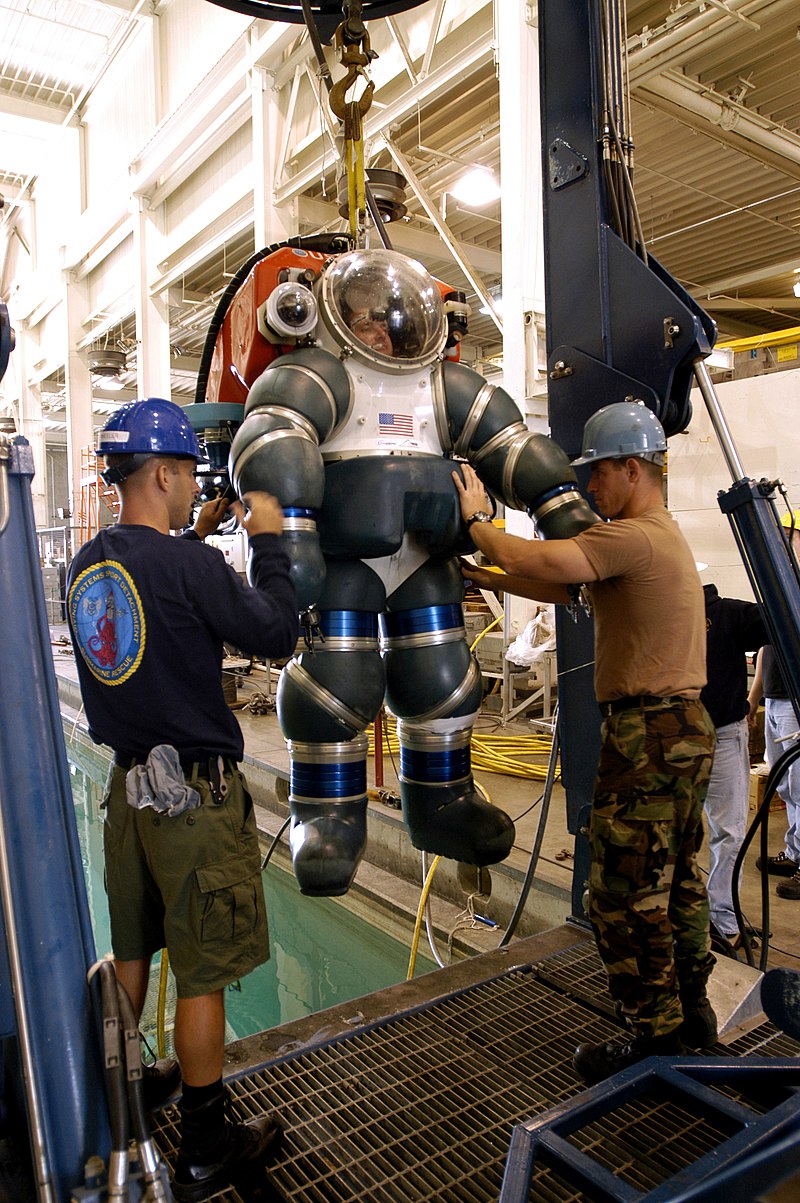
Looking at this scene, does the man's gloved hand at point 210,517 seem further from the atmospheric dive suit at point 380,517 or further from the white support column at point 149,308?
the white support column at point 149,308

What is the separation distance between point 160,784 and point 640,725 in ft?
3.73

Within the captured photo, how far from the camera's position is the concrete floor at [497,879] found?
135 inches

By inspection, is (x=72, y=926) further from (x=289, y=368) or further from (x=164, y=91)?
(x=164, y=91)

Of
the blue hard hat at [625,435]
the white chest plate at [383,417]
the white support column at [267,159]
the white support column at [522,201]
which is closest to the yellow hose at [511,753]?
the white support column at [522,201]

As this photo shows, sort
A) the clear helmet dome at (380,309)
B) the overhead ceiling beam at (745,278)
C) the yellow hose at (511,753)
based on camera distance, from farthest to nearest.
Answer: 1. the overhead ceiling beam at (745,278)
2. the yellow hose at (511,753)
3. the clear helmet dome at (380,309)

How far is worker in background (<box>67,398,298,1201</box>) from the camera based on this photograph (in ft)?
5.09

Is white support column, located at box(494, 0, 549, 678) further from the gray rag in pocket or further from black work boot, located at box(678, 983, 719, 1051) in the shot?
the gray rag in pocket

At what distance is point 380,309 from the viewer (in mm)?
2344

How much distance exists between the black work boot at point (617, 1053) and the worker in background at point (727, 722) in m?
1.36

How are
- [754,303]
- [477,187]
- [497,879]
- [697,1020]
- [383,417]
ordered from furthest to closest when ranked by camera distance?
[754,303] < [477,187] < [497,879] < [383,417] < [697,1020]

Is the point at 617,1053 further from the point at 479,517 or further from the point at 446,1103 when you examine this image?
the point at 479,517

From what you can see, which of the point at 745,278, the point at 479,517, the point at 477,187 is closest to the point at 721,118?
the point at 477,187

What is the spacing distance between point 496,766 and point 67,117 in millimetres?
12785

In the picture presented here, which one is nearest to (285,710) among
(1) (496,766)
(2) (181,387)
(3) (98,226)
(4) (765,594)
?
(4) (765,594)
